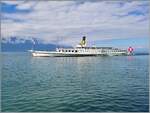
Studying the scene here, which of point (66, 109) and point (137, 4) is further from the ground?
point (137, 4)

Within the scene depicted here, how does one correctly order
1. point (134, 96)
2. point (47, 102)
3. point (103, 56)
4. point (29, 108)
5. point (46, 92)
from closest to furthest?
point (29, 108)
point (47, 102)
point (134, 96)
point (46, 92)
point (103, 56)

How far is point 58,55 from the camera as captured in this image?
8523mm

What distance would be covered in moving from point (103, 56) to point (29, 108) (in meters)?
6.07

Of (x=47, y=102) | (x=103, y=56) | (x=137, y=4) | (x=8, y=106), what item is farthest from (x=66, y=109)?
(x=103, y=56)

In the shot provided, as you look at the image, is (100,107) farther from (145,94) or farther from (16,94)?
(16,94)

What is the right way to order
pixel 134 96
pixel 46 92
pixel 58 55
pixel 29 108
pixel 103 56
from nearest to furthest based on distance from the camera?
pixel 29 108 < pixel 134 96 < pixel 46 92 < pixel 103 56 < pixel 58 55

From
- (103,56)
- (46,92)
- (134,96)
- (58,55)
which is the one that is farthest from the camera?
(58,55)

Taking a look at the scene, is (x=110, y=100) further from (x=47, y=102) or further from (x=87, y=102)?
(x=47, y=102)

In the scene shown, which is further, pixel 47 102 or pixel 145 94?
pixel 145 94

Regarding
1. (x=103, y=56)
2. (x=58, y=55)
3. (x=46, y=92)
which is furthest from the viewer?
(x=58, y=55)

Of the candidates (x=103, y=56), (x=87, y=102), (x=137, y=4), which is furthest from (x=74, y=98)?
(x=103, y=56)

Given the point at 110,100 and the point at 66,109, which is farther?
the point at 110,100

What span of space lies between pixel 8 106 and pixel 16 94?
0.46m

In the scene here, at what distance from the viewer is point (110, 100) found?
7.63 feet
